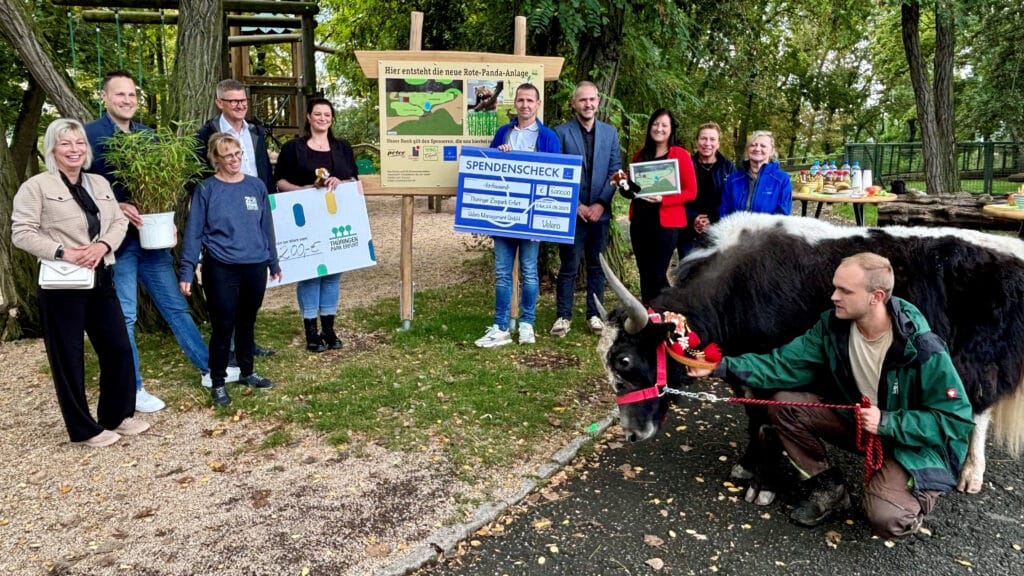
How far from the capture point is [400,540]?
348 cm

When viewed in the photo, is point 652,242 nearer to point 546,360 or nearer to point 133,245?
point 546,360

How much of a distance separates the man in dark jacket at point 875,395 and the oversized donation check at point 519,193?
2648 millimetres

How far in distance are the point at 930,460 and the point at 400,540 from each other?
2474mm

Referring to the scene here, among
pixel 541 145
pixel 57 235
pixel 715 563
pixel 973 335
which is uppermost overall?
pixel 541 145

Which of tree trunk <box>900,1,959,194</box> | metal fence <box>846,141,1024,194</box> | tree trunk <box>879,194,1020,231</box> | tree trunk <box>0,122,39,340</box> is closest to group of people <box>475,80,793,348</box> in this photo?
tree trunk <box>0,122,39,340</box>

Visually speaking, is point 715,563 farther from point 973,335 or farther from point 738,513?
point 973,335

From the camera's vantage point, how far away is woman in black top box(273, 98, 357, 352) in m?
5.91

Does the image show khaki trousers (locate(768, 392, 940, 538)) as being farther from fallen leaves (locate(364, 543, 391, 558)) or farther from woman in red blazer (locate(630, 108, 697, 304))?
woman in red blazer (locate(630, 108, 697, 304))

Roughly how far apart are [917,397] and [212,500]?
11.5 ft

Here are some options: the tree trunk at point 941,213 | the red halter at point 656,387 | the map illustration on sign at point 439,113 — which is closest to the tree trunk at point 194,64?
the map illustration on sign at point 439,113

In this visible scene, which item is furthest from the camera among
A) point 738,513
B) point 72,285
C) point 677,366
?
point 677,366

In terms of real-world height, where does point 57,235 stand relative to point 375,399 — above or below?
above

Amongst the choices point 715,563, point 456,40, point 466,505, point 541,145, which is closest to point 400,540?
point 466,505

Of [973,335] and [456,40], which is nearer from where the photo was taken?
[973,335]
